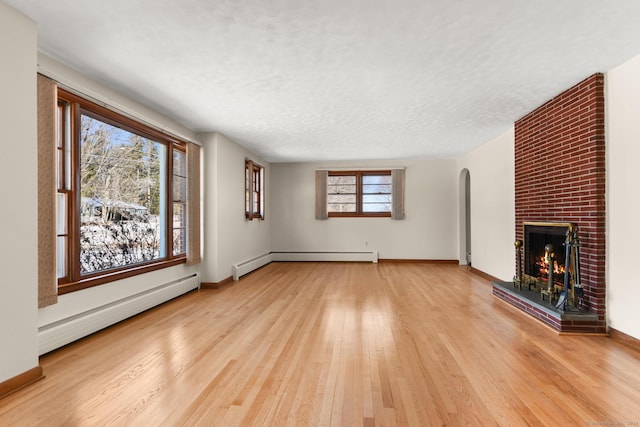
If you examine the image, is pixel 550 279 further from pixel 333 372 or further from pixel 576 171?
pixel 333 372

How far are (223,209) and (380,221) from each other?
416cm

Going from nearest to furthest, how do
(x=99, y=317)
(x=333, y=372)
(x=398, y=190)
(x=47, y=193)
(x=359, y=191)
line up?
(x=333, y=372)
(x=47, y=193)
(x=99, y=317)
(x=398, y=190)
(x=359, y=191)

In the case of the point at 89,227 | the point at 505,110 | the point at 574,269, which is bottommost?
the point at 574,269

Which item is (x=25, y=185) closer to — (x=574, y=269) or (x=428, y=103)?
(x=428, y=103)

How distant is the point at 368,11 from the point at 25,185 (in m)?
2.65

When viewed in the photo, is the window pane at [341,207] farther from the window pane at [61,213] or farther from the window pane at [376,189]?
the window pane at [61,213]

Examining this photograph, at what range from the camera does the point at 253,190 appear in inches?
295

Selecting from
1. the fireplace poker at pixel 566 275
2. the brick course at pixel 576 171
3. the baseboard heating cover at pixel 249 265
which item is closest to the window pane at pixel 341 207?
the baseboard heating cover at pixel 249 265

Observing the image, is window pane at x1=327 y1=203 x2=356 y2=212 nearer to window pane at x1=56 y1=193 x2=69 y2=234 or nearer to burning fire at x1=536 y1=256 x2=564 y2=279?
burning fire at x1=536 y1=256 x2=564 y2=279

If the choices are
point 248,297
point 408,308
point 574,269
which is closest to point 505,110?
point 574,269

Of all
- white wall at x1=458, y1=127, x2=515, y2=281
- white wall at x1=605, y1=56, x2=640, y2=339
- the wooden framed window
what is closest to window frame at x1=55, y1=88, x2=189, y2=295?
the wooden framed window

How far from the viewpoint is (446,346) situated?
297 centimetres

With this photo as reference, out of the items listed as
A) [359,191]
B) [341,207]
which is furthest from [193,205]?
[359,191]

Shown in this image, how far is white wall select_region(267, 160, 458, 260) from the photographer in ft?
27.1
